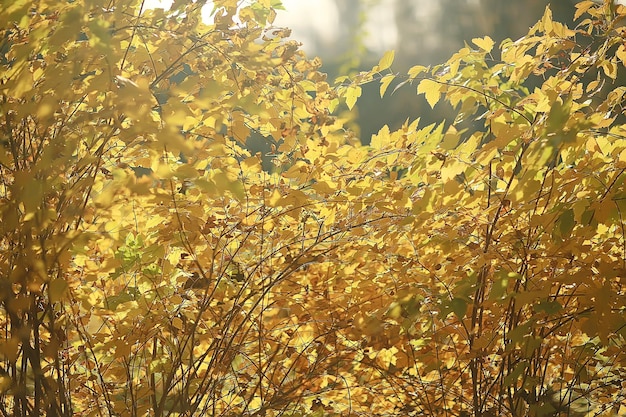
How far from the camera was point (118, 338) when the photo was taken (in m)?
1.92

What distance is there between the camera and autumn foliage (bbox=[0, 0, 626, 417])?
4.73ft

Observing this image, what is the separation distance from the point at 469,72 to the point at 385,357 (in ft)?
3.96

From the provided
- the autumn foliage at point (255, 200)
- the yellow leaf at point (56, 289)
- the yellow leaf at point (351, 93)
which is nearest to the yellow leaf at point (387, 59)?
the autumn foliage at point (255, 200)

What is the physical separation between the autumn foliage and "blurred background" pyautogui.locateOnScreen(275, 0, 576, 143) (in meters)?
3.48

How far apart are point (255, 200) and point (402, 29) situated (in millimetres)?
4729

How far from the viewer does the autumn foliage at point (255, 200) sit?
4.73 feet

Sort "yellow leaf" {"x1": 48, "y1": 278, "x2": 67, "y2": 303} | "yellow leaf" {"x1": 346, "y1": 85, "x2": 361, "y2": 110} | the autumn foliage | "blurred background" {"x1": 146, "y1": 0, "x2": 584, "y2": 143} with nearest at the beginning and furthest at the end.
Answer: "yellow leaf" {"x1": 48, "y1": 278, "x2": 67, "y2": 303} → the autumn foliage → "yellow leaf" {"x1": 346, "y1": 85, "x2": 361, "y2": 110} → "blurred background" {"x1": 146, "y1": 0, "x2": 584, "y2": 143}

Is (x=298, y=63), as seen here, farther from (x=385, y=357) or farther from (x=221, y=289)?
(x=385, y=357)

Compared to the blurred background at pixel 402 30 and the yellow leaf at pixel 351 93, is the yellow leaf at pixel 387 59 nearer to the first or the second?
the yellow leaf at pixel 351 93

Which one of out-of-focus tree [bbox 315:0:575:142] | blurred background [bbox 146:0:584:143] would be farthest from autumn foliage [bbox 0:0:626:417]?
out-of-focus tree [bbox 315:0:575:142]

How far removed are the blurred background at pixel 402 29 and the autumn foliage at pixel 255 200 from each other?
11.4 ft

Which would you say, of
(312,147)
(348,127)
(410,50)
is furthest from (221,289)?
(410,50)

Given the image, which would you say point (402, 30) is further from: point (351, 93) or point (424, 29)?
point (351, 93)

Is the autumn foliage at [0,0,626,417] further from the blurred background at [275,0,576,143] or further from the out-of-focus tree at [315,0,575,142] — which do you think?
the out-of-focus tree at [315,0,575,142]
